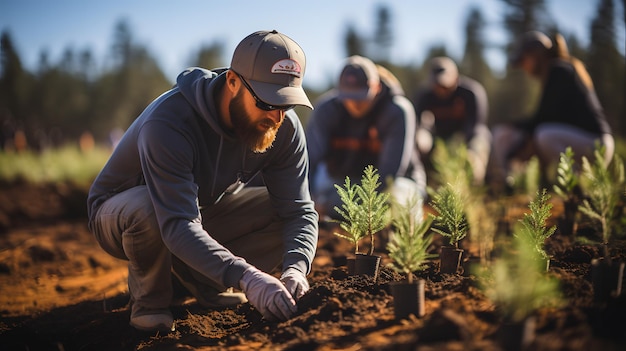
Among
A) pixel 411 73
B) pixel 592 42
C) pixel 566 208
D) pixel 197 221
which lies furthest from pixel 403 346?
pixel 411 73

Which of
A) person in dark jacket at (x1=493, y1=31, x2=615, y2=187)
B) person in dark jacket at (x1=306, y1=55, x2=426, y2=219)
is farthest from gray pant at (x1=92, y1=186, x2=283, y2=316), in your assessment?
person in dark jacket at (x1=493, y1=31, x2=615, y2=187)

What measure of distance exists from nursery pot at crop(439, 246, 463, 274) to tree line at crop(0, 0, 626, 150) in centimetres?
1633

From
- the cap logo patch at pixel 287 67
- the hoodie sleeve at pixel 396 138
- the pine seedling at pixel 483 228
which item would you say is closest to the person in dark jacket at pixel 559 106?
the hoodie sleeve at pixel 396 138

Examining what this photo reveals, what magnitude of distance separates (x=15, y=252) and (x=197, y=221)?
354 cm

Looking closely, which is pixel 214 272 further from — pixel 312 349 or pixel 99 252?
pixel 99 252

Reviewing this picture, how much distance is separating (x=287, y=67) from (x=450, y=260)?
51.3 inches

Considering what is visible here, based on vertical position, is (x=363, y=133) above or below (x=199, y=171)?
below

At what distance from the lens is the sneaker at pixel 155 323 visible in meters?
2.87

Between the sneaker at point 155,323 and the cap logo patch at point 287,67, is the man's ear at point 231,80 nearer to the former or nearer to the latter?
the cap logo patch at point 287,67

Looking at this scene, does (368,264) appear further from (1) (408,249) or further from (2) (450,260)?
(1) (408,249)

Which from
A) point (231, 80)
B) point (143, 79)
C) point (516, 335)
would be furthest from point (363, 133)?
point (143, 79)

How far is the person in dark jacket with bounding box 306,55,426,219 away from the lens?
529 cm

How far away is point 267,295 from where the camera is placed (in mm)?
2414

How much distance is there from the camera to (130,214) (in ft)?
9.27
